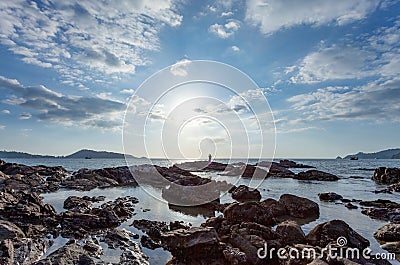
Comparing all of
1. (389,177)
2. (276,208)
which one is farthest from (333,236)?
(389,177)

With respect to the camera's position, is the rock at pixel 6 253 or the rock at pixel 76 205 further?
the rock at pixel 76 205

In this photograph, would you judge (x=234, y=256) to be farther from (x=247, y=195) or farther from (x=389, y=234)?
(x=247, y=195)

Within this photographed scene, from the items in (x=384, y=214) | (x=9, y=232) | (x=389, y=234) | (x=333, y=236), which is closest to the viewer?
(x=333, y=236)

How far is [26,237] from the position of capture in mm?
14102

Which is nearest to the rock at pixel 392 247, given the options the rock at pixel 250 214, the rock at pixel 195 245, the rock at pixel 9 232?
the rock at pixel 250 214

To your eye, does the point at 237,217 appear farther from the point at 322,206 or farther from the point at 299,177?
the point at 299,177

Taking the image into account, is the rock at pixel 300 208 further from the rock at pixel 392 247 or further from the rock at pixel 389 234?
the rock at pixel 392 247

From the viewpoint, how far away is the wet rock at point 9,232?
13405mm

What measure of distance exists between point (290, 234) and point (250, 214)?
5167 millimetres

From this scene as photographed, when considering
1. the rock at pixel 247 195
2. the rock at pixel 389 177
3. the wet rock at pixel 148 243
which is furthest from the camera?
the rock at pixel 389 177

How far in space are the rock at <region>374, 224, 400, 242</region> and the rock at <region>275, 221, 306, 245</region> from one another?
5041 mm

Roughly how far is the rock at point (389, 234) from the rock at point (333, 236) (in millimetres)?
2157

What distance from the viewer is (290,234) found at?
13039 mm

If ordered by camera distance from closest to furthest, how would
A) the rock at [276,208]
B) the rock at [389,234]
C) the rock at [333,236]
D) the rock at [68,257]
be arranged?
the rock at [68,257] < the rock at [333,236] < the rock at [389,234] < the rock at [276,208]
